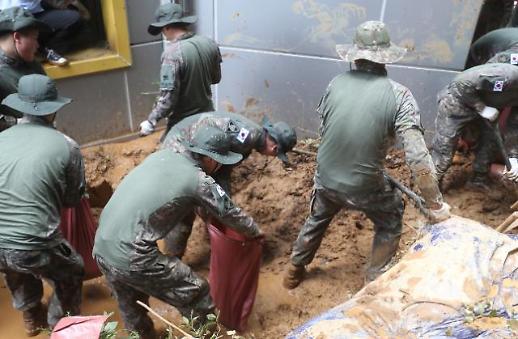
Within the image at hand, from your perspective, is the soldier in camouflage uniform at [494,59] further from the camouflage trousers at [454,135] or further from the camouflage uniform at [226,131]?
the camouflage uniform at [226,131]

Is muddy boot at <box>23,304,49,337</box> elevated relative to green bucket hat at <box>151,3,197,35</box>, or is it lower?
lower

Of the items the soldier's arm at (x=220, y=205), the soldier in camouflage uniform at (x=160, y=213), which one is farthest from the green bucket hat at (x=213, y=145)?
the soldier's arm at (x=220, y=205)

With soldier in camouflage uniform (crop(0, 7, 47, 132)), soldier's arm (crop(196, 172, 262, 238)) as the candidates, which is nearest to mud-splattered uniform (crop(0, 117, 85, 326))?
soldier in camouflage uniform (crop(0, 7, 47, 132))

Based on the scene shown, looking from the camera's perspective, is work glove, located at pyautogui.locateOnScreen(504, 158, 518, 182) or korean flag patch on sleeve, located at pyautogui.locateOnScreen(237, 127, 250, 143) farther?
work glove, located at pyautogui.locateOnScreen(504, 158, 518, 182)

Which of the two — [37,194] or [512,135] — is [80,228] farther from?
[512,135]

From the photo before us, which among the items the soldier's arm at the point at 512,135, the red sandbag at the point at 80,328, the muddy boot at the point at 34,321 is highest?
the red sandbag at the point at 80,328

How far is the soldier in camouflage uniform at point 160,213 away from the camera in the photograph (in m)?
2.55

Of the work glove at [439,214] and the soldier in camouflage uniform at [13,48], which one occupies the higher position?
the soldier in camouflage uniform at [13,48]

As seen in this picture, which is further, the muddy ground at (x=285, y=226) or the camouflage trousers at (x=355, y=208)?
the muddy ground at (x=285, y=226)

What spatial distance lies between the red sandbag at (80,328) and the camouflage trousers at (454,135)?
10.8ft

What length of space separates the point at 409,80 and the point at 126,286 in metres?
3.21

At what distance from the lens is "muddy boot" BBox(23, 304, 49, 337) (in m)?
3.25

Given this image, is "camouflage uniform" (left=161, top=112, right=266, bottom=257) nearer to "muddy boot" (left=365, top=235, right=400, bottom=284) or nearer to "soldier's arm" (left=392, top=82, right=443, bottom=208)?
"soldier's arm" (left=392, top=82, right=443, bottom=208)

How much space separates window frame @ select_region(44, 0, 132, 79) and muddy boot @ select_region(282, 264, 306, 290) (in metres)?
2.93
